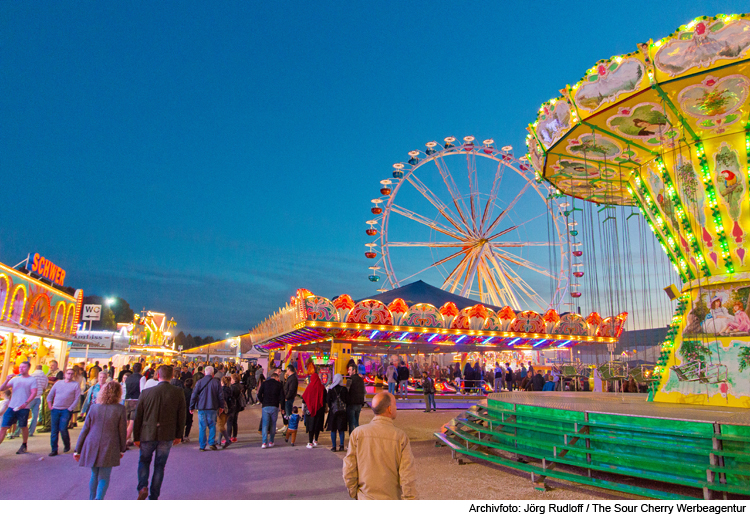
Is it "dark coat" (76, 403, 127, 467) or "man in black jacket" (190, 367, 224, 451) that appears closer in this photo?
"dark coat" (76, 403, 127, 467)

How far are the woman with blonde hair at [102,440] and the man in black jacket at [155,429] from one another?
465 millimetres

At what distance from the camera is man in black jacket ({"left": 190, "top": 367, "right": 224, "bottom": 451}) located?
7.88 meters

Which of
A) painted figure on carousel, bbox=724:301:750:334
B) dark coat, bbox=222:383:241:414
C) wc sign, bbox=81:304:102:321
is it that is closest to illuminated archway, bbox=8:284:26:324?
dark coat, bbox=222:383:241:414

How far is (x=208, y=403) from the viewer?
25.7 feet

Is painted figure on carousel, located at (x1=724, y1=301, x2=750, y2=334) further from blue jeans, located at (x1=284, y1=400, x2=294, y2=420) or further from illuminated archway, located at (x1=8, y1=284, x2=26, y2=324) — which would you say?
illuminated archway, located at (x1=8, y1=284, x2=26, y2=324)

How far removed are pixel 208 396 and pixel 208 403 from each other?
11cm

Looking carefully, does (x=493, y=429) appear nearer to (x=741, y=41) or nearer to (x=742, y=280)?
(x=742, y=280)

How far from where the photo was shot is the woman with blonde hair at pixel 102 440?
13.5 feet

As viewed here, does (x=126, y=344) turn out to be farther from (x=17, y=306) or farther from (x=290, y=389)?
(x=290, y=389)

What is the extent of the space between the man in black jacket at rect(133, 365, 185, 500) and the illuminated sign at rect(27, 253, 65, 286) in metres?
14.6

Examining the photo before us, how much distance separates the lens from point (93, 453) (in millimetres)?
4094

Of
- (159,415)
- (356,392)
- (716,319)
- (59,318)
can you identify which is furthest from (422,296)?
(159,415)

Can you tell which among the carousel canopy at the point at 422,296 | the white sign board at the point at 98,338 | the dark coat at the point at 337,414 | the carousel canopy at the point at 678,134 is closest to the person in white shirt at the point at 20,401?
the dark coat at the point at 337,414

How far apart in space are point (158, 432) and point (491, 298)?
2052 cm
